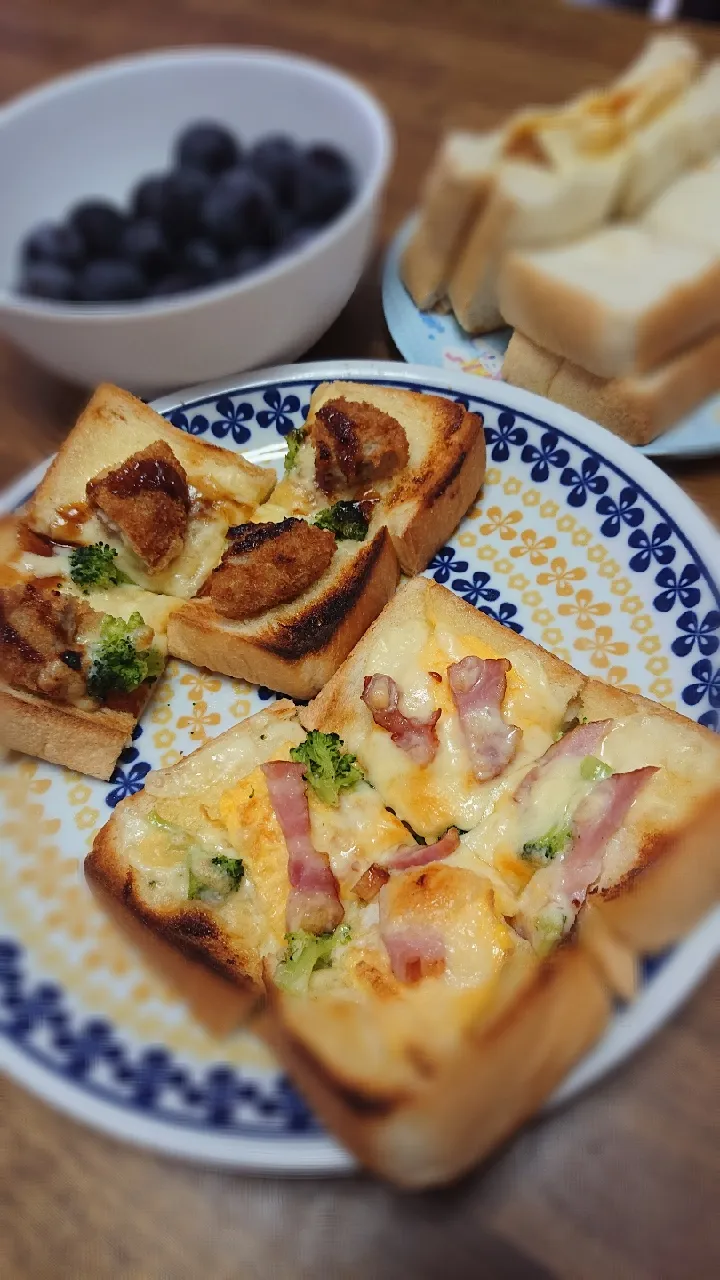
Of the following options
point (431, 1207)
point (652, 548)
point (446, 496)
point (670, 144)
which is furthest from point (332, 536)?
point (670, 144)

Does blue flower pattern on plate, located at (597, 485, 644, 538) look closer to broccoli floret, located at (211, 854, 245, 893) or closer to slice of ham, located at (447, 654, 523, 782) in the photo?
slice of ham, located at (447, 654, 523, 782)

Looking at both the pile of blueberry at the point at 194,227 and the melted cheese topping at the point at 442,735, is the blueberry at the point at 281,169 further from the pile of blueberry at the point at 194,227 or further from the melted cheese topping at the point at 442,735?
the melted cheese topping at the point at 442,735

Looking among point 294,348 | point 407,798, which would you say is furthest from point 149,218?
point 407,798

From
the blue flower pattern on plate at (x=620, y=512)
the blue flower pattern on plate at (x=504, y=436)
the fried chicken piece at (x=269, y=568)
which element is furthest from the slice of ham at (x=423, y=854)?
the blue flower pattern on plate at (x=504, y=436)

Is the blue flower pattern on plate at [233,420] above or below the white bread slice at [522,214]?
below

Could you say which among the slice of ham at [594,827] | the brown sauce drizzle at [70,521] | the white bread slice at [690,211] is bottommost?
the brown sauce drizzle at [70,521]

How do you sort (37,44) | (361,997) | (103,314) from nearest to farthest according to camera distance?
(361,997) → (103,314) → (37,44)

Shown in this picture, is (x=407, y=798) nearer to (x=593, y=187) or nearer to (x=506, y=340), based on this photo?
(x=506, y=340)

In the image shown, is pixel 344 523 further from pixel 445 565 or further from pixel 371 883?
pixel 371 883
